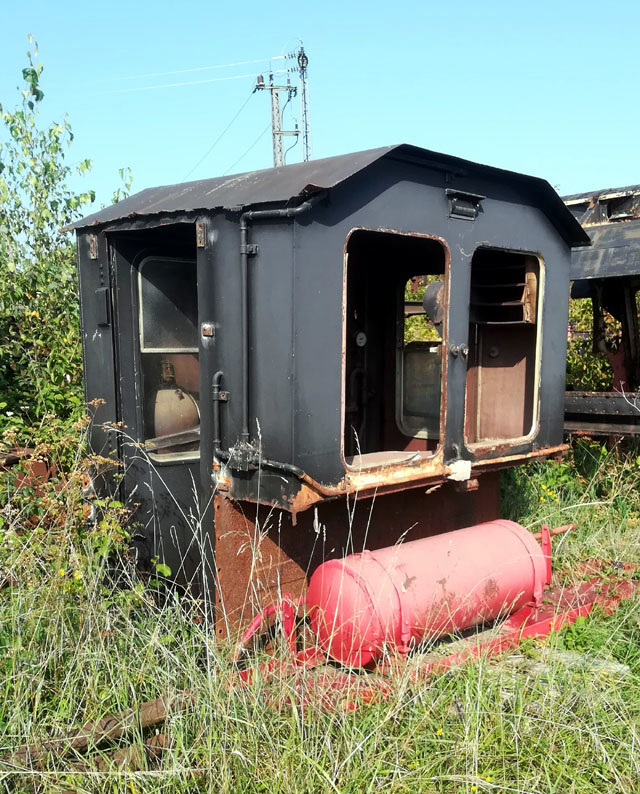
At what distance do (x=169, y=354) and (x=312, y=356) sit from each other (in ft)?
5.03

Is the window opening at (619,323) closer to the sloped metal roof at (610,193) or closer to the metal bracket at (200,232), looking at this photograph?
the sloped metal roof at (610,193)

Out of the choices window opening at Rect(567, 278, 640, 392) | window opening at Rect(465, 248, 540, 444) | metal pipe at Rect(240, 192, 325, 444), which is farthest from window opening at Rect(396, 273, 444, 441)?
window opening at Rect(567, 278, 640, 392)

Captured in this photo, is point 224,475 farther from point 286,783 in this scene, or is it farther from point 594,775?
point 594,775

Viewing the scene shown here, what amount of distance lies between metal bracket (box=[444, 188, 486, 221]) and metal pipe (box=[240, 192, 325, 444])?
39.7 inches

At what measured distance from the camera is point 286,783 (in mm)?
2434

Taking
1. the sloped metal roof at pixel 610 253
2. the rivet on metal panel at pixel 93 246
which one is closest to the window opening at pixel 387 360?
the sloped metal roof at pixel 610 253

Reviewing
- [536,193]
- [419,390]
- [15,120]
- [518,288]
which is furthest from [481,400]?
[15,120]

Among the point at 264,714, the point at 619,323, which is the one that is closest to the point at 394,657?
the point at 264,714

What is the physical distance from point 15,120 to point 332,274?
5169 millimetres

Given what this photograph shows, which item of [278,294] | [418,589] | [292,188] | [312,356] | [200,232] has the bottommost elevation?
[418,589]

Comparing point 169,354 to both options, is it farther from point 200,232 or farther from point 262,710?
point 262,710

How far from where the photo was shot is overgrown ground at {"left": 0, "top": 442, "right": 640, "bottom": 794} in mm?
2498

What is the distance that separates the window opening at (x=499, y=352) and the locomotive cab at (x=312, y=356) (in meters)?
0.02

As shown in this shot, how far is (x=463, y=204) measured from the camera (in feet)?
12.9
